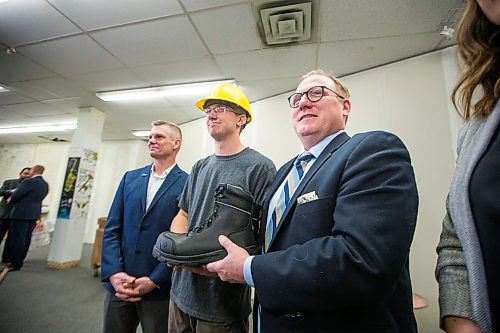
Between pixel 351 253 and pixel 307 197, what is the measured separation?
Answer: 20 cm

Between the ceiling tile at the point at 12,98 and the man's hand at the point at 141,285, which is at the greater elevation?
the ceiling tile at the point at 12,98

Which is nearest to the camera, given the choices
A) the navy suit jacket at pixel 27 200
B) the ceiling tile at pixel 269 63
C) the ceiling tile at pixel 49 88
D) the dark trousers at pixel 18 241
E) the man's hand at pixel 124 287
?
the man's hand at pixel 124 287

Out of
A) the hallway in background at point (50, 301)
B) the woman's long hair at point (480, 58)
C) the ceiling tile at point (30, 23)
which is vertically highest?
the ceiling tile at point (30, 23)

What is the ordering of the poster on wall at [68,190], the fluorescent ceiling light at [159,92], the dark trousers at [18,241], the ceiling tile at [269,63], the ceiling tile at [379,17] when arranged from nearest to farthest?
the ceiling tile at [379,17], the ceiling tile at [269,63], the fluorescent ceiling light at [159,92], the dark trousers at [18,241], the poster on wall at [68,190]

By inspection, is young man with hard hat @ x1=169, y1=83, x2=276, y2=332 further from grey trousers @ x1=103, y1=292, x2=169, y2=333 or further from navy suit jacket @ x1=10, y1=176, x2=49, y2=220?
navy suit jacket @ x1=10, y1=176, x2=49, y2=220

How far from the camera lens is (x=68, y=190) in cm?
413

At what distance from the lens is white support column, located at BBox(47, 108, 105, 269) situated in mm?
3930

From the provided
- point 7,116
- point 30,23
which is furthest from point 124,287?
point 7,116

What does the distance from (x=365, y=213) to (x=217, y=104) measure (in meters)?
1.02

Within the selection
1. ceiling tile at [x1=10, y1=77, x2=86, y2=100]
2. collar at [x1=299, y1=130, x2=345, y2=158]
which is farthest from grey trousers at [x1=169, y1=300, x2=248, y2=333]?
ceiling tile at [x1=10, y1=77, x2=86, y2=100]

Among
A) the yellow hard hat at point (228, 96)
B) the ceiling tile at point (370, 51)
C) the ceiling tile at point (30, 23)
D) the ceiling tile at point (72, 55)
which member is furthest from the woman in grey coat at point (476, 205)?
the ceiling tile at point (72, 55)

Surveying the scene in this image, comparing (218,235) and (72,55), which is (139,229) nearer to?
(218,235)

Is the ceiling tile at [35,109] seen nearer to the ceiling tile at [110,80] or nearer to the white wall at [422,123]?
the ceiling tile at [110,80]

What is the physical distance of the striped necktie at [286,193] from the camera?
80cm
